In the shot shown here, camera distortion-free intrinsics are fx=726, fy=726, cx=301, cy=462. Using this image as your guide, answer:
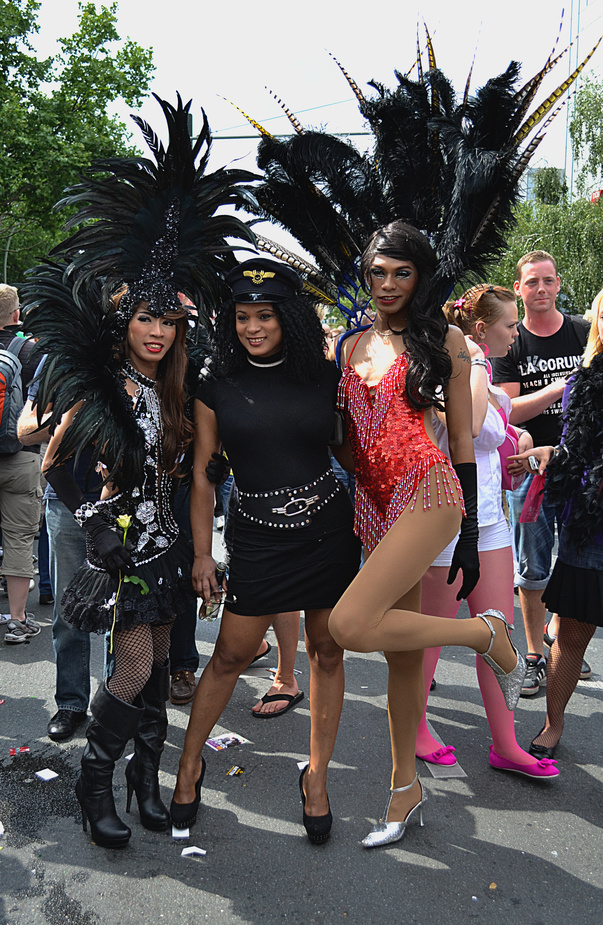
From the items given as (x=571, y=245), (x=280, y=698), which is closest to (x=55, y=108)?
(x=571, y=245)

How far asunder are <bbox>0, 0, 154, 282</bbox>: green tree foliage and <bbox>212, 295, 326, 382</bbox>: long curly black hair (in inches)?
640

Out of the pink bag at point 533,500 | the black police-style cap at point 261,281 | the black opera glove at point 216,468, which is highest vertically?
the black police-style cap at point 261,281

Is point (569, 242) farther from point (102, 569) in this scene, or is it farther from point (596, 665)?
point (102, 569)

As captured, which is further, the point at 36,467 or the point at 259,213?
the point at 36,467

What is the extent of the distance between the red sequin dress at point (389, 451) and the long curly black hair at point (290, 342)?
0.16 metres

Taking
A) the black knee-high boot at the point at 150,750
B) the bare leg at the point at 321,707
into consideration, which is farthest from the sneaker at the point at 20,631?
the bare leg at the point at 321,707

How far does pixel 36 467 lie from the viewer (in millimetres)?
5145

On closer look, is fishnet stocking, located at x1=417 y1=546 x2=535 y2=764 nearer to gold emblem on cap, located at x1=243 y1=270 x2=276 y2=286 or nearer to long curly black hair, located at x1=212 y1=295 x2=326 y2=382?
long curly black hair, located at x1=212 y1=295 x2=326 y2=382

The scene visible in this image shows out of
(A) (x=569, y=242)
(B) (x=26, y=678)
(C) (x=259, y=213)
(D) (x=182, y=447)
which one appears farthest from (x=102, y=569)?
(A) (x=569, y=242)

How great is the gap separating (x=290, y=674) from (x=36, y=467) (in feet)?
7.91

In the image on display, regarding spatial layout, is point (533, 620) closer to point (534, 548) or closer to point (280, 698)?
point (534, 548)

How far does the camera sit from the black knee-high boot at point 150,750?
9.37 ft

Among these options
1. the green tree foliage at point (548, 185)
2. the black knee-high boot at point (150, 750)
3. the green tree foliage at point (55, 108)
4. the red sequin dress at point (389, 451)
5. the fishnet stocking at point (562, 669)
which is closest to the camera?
the red sequin dress at point (389, 451)

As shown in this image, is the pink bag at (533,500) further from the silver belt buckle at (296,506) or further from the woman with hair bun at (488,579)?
the silver belt buckle at (296,506)
